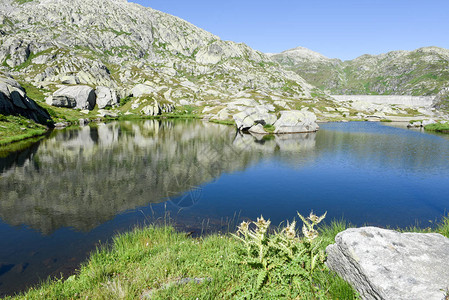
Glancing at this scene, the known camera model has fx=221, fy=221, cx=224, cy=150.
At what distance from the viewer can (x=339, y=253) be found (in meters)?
7.64

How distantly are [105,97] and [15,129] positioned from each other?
103 m

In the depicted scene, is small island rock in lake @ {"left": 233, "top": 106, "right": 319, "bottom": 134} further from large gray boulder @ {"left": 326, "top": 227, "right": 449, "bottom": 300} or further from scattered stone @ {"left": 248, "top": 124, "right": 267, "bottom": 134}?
large gray boulder @ {"left": 326, "top": 227, "right": 449, "bottom": 300}

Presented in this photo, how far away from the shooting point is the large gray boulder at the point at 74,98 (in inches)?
5221

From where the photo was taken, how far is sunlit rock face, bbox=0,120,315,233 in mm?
21625

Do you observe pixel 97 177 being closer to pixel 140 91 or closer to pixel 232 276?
pixel 232 276

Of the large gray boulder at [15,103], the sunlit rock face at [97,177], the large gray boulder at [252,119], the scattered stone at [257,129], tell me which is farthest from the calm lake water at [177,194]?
the large gray boulder at [252,119]

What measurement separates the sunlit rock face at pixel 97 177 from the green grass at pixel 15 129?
10182mm

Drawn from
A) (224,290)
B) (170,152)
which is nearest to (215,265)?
(224,290)

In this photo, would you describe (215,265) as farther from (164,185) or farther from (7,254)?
(164,185)

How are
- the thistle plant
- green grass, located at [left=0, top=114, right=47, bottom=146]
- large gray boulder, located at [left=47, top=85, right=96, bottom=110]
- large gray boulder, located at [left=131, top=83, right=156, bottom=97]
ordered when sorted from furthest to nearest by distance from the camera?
large gray boulder, located at [left=131, top=83, right=156, bottom=97], large gray boulder, located at [left=47, top=85, right=96, bottom=110], green grass, located at [left=0, top=114, right=47, bottom=146], the thistle plant

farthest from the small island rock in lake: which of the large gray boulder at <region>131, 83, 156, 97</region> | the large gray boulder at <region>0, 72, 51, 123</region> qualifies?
the large gray boulder at <region>131, 83, 156, 97</region>

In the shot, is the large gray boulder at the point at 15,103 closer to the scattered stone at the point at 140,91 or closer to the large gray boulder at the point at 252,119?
the large gray boulder at the point at 252,119

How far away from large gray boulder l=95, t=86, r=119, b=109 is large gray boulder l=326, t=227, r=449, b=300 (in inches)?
6884

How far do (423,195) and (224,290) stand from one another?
30.7 metres
